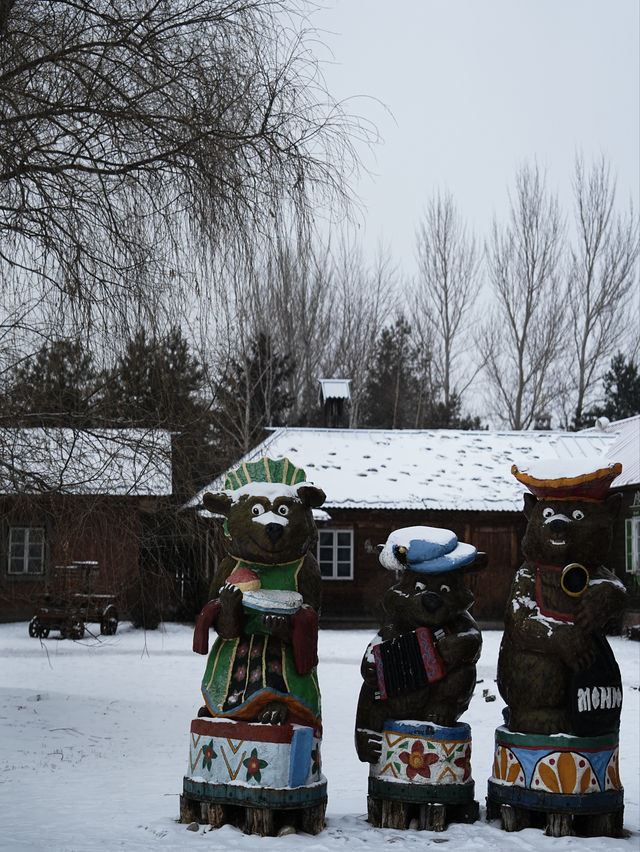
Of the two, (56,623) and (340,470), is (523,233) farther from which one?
(56,623)

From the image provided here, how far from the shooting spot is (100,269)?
19.2ft

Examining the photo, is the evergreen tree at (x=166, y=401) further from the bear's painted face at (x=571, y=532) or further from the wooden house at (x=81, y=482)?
the bear's painted face at (x=571, y=532)

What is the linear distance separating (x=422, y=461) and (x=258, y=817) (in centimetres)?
1406

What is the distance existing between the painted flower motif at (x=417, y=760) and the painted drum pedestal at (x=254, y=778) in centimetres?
47

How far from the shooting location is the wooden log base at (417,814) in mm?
5004

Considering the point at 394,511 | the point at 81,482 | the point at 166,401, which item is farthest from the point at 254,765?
the point at 394,511

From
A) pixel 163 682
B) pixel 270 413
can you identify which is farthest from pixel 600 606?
pixel 270 413

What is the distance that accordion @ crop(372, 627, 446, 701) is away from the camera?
16.8ft

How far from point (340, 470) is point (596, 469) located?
12980mm

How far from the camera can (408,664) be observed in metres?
5.16

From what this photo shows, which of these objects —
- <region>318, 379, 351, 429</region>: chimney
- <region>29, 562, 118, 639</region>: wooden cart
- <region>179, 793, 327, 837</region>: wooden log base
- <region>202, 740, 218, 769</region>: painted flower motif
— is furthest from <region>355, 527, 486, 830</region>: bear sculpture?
<region>318, 379, 351, 429</region>: chimney

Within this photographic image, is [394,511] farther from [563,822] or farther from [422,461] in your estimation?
[563,822]

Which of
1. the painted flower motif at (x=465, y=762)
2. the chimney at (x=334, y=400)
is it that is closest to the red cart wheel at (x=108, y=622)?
the chimney at (x=334, y=400)

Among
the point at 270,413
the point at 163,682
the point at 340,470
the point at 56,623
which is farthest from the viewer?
the point at 270,413
